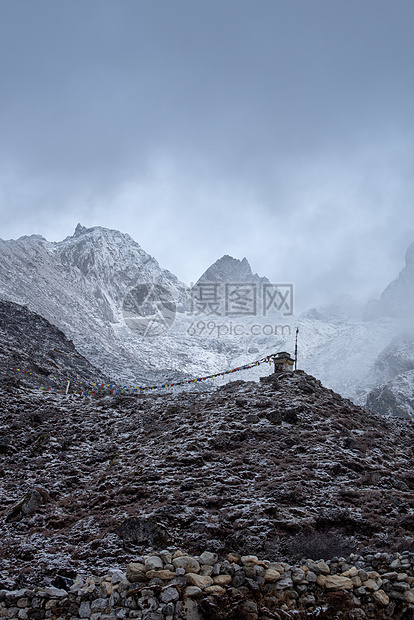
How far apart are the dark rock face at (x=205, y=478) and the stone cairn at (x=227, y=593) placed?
2.13m

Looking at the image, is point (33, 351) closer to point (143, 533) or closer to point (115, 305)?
point (143, 533)

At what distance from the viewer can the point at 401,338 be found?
121500 millimetres

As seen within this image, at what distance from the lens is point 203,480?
52.8ft

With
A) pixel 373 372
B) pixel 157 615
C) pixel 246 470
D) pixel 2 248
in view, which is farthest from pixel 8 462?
pixel 373 372

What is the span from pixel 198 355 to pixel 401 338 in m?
54.5

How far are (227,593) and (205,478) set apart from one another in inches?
309

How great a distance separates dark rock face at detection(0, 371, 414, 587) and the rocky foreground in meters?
0.05

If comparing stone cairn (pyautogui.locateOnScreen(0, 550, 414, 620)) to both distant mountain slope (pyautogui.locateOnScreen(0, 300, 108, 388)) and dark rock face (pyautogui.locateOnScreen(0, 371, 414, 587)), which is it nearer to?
dark rock face (pyautogui.locateOnScreen(0, 371, 414, 587))

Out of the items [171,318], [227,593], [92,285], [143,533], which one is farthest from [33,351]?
[171,318]

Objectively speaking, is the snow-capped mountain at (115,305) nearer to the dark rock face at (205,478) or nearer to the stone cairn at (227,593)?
the dark rock face at (205,478)

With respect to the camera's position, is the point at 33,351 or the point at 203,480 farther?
the point at 33,351

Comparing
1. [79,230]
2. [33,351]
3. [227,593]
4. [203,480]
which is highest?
[79,230]

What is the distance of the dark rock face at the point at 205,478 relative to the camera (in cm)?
1240

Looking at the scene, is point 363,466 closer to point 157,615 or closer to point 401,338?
point 157,615
